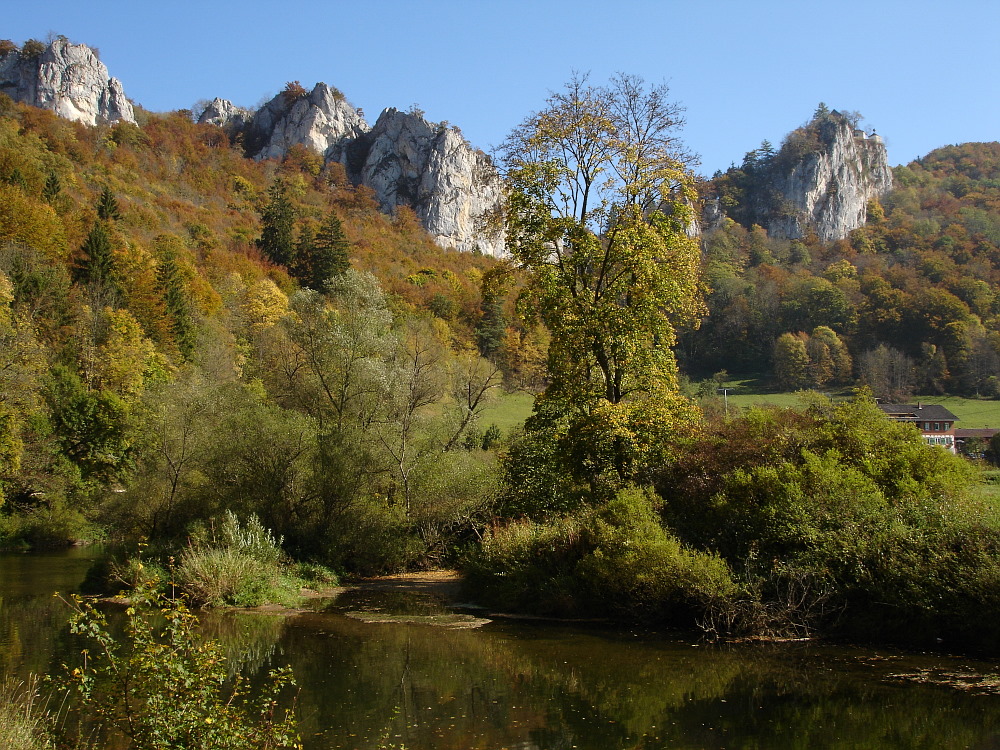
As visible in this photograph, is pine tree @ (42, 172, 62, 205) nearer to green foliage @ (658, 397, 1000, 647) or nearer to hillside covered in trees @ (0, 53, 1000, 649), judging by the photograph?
hillside covered in trees @ (0, 53, 1000, 649)

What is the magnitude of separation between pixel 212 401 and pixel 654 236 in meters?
16.8

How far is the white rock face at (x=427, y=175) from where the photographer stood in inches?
4887

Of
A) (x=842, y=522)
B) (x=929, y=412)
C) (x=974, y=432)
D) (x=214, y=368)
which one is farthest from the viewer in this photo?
(x=929, y=412)

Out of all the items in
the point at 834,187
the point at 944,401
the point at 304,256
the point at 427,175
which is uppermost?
the point at 834,187

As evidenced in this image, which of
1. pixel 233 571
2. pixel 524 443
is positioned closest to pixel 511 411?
pixel 524 443

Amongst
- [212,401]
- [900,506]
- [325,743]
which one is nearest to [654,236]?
[900,506]

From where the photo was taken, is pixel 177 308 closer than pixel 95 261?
No

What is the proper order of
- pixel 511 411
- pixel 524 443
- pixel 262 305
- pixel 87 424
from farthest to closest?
1. pixel 511 411
2. pixel 262 305
3. pixel 87 424
4. pixel 524 443

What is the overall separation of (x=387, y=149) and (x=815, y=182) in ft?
278

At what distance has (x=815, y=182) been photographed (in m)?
155

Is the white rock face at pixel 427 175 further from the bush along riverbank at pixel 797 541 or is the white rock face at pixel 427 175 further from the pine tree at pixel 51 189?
the bush along riverbank at pixel 797 541

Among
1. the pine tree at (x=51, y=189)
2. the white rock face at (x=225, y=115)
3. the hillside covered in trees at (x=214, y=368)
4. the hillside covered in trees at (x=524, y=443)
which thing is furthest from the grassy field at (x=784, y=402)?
the white rock face at (x=225, y=115)

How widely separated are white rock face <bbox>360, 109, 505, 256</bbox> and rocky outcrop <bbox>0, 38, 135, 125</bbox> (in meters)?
37.6

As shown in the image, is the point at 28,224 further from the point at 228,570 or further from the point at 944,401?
the point at 944,401
